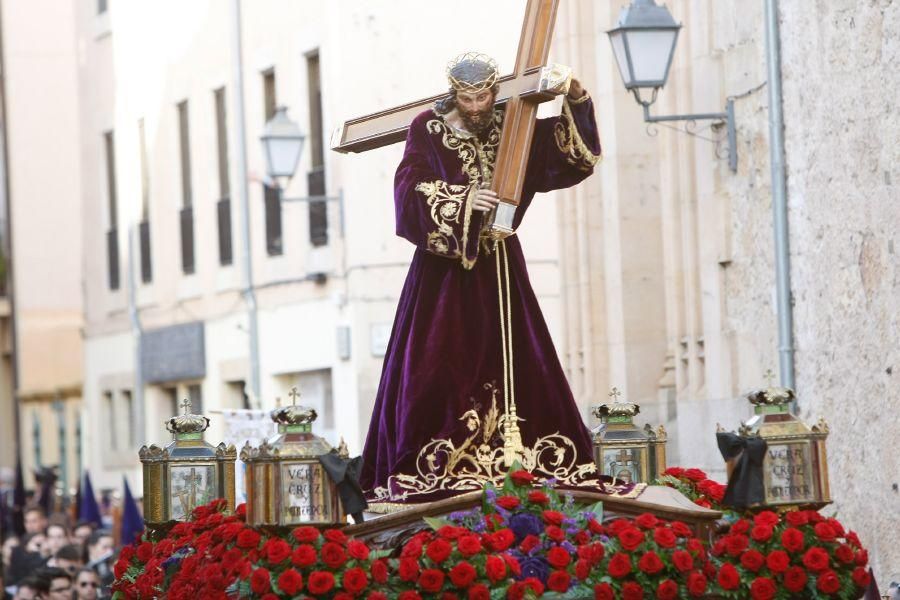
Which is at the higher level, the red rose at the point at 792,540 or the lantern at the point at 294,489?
the lantern at the point at 294,489

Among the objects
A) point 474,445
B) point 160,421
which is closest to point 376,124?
point 474,445

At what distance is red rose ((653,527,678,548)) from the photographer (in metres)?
6.61

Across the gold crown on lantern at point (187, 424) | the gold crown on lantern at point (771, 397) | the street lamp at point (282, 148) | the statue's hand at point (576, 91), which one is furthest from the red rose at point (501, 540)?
the street lamp at point (282, 148)

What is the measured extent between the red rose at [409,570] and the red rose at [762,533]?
3.36 feet

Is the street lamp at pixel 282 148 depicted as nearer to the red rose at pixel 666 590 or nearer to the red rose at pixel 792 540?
the red rose at pixel 792 540

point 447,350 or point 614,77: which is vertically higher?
point 614,77

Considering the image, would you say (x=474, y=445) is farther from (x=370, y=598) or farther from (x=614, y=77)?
(x=614, y=77)

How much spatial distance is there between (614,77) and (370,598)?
8.83m

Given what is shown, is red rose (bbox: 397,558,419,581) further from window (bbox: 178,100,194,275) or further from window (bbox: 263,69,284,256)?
window (bbox: 178,100,194,275)

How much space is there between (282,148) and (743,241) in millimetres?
6326

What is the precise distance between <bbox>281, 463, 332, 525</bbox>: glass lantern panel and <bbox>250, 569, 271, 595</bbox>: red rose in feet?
0.81

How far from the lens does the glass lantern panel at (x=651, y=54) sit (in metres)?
12.9

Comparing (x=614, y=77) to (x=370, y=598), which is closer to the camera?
(x=370, y=598)

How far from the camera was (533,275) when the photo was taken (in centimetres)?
2022
